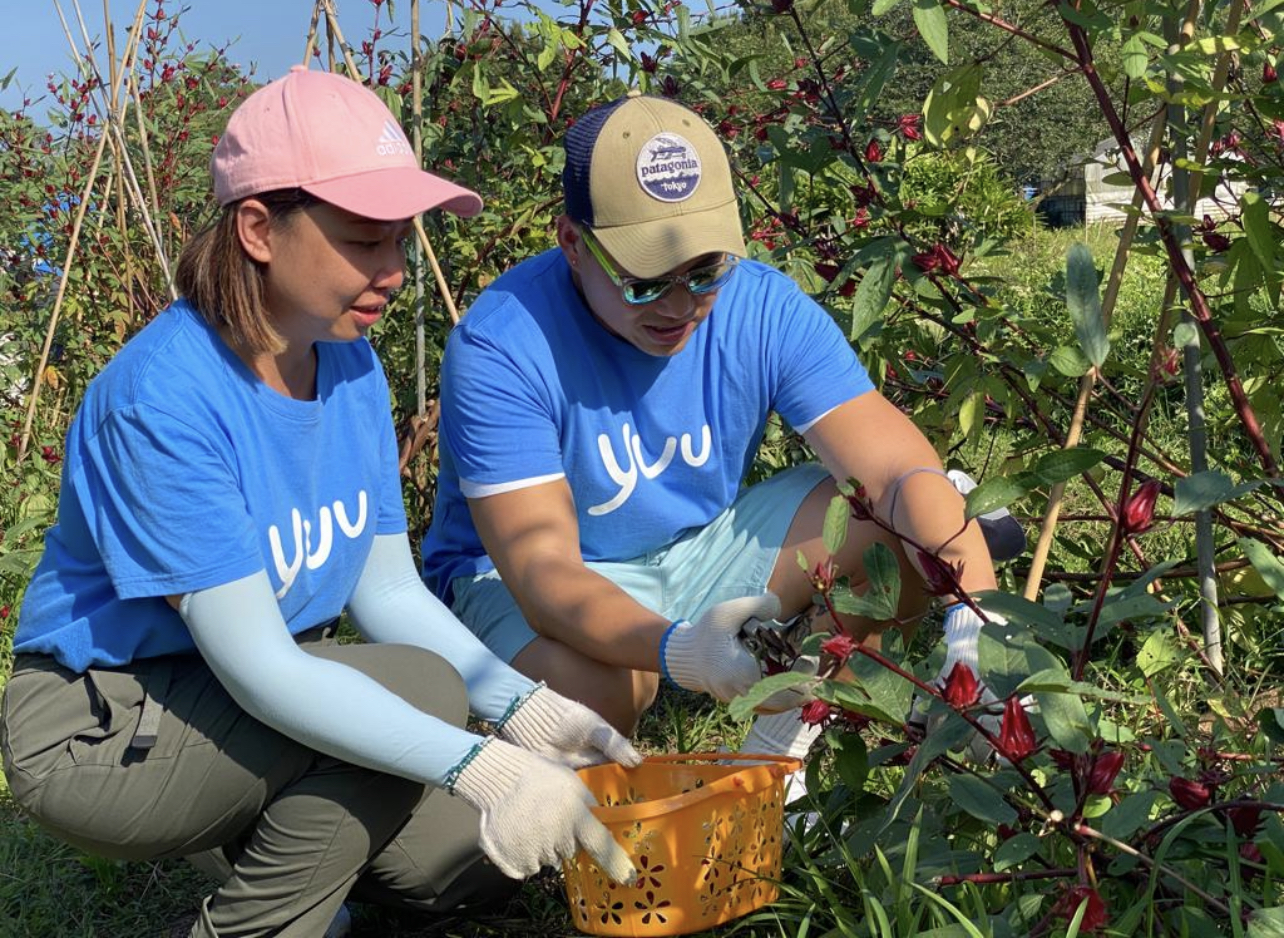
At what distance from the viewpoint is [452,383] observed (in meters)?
2.30

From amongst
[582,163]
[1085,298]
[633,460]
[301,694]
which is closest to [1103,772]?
[1085,298]

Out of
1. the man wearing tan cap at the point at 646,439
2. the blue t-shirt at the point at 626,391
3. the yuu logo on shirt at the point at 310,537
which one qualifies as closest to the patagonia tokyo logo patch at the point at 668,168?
the man wearing tan cap at the point at 646,439

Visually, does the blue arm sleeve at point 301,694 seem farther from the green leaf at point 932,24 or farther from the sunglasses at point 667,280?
the green leaf at point 932,24

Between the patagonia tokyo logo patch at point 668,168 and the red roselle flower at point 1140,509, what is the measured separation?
3.42 ft

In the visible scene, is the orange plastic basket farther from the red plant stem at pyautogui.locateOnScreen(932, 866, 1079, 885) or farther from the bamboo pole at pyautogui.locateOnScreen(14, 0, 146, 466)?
the bamboo pole at pyautogui.locateOnScreen(14, 0, 146, 466)

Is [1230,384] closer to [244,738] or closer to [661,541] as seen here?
[661,541]

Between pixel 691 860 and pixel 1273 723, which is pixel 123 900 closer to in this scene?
pixel 691 860

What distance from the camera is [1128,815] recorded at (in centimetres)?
140

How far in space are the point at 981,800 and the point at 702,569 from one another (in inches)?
40.3

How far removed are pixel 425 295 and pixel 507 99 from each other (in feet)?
1.48

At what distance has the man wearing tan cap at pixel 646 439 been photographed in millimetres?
2150

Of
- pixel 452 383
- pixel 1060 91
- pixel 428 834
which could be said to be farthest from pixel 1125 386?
pixel 1060 91

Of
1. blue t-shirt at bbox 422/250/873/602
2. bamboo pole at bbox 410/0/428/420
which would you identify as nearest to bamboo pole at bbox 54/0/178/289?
bamboo pole at bbox 410/0/428/420

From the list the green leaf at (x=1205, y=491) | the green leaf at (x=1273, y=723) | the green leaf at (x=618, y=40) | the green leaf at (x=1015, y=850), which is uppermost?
the green leaf at (x=618, y=40)
